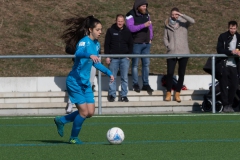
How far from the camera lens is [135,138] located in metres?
10.7

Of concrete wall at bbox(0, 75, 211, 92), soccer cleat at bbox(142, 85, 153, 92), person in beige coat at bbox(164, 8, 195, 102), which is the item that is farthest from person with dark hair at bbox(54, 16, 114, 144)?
concrete wall at bbox(0, 75, 211, 92)

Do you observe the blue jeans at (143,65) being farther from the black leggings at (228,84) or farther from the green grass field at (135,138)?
the green grass field at (135,138)

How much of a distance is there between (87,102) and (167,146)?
49.4 inches

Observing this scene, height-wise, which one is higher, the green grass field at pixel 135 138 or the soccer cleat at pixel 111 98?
the soccer cleat at pixel 111 98

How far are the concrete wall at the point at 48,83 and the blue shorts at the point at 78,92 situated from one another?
6571mm

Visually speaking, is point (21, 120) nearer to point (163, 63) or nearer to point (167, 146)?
point (167, 146)

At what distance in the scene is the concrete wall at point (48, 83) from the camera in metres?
16.7

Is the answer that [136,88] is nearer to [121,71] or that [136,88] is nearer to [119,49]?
[121,71]

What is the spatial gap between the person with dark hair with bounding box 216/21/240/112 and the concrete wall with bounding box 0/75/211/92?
1.85 metres

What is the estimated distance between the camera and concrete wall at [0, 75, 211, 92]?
16672mm

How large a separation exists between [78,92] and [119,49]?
621 cm

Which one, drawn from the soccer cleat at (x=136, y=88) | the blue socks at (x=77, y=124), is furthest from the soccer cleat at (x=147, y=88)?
the blue socks at (x=77, y=124)

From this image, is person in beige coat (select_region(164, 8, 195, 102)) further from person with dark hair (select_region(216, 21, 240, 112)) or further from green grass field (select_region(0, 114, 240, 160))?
green grass field (select_region(0, 114, 240, 160))

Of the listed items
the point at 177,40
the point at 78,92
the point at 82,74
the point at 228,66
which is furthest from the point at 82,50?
the point at 177,40
